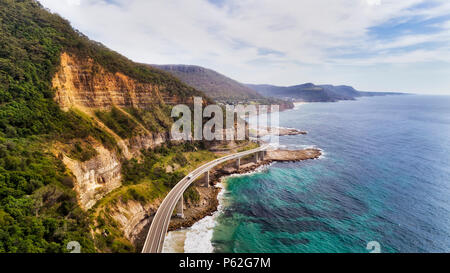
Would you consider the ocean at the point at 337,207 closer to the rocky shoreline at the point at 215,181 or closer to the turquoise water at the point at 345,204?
the turquoise water at the point at 345,204

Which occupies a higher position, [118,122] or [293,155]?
[118,122]

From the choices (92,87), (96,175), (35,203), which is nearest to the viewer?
(35,203)

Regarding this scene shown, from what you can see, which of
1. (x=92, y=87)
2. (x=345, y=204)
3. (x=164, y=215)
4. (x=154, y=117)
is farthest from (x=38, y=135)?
(x=345, y=204)

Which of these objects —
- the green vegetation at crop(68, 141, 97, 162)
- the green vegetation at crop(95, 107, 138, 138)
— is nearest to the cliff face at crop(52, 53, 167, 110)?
the green vegetation at crop(95, 107, 138, 138)

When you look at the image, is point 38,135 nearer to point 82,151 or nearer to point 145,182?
point 82,151

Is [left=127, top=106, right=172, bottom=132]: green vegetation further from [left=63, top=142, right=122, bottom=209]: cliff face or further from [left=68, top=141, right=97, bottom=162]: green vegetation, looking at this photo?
[left=68, top=141, right=97, bottom=162]: green vegetation

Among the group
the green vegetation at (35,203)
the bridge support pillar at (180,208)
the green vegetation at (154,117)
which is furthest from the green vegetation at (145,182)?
the green vegetation at (154,117)

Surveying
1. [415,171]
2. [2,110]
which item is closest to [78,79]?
[2,110]
